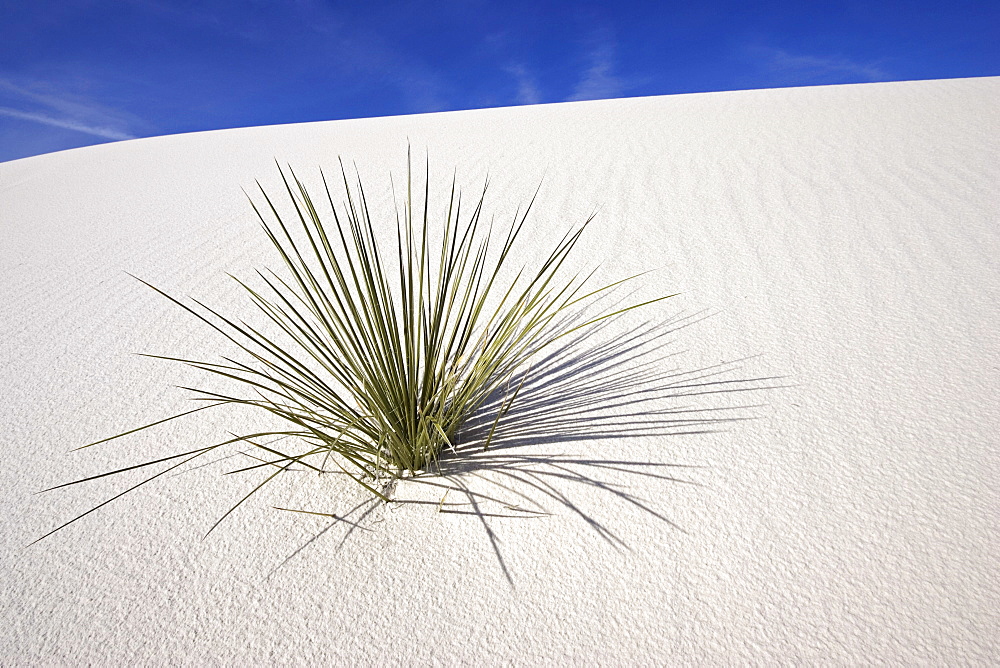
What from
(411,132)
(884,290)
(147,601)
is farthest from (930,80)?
(147,601)

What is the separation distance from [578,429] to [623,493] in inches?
10.7

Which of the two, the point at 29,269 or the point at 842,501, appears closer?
the point at 842,501

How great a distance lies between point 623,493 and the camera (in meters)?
1.45

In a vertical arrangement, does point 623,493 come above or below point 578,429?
below

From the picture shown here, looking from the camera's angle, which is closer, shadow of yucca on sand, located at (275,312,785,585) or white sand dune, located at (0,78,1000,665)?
white sand dune, located at (0,78,1000,665)

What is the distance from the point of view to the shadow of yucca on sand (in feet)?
4.69

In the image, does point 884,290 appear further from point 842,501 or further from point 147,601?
point 147,601

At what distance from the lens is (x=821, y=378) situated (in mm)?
1879

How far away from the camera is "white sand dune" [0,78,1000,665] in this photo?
1.15 meters

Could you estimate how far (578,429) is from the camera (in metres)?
1.68

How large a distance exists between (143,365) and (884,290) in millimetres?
2805

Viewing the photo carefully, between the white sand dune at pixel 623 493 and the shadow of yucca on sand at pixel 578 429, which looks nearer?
the white sand dune at pixel 623 493

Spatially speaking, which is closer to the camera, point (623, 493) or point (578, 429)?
point (623, 493)

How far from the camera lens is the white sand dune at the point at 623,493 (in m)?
1.15
